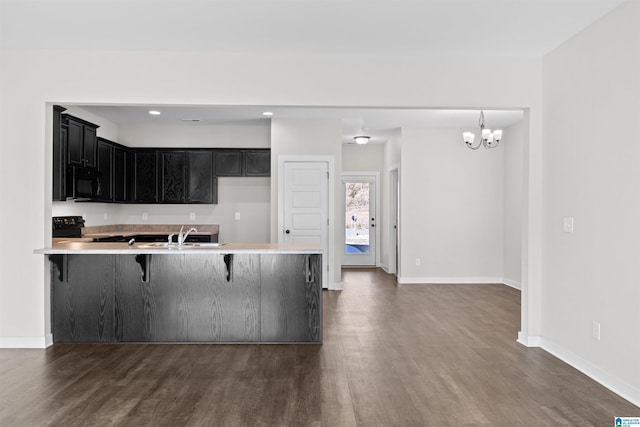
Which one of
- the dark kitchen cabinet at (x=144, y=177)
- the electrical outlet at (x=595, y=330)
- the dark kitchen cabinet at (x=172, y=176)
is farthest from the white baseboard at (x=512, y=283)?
the dark kitchen cabinet at (x=144, y=177)

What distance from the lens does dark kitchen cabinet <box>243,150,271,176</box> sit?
7516 mm

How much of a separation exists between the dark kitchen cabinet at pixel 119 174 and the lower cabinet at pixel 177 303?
9.66ft

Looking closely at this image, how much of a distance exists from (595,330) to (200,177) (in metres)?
5.80

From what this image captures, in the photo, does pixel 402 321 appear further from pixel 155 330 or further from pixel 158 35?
pixel 158 35

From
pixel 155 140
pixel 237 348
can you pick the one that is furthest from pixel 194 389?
pixel 155 140

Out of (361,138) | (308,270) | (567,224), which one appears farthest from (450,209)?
(308,270)

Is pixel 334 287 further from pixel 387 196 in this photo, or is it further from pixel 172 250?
pixel 172 250

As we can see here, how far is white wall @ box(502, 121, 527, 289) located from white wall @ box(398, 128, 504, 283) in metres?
0.13

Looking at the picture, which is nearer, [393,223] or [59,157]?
[59,157]

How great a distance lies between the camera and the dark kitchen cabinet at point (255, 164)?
24.7 ft

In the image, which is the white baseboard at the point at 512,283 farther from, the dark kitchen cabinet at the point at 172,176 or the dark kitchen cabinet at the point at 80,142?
the dark kitchen cabinet at the point at 80,142

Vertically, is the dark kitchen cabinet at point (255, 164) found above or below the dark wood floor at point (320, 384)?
above

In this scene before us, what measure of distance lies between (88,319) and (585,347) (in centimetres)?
422

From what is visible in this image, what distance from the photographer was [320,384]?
10.8 feet
